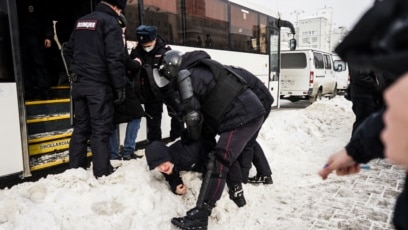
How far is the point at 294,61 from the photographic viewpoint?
40.7 feet

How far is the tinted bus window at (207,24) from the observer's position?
5.96 m

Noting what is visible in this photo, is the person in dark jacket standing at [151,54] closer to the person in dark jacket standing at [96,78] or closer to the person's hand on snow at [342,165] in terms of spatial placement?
the person in dark jacket standing at [96,78]

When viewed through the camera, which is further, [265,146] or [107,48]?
[265,146]

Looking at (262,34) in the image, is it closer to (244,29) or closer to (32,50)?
(244,29)

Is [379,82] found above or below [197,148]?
above

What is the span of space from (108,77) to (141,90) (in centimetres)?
48

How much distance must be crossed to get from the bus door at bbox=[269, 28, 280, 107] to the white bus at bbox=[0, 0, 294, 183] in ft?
0.19

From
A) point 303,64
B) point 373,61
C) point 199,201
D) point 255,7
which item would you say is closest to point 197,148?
point 199,201

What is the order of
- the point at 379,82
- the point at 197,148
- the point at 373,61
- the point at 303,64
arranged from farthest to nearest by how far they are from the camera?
the point at 303,64 → the point at 379,82 → the point at 197,148 → the point at 373,61

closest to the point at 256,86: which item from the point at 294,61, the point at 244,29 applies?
the point at 244,29

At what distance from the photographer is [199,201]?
282cm

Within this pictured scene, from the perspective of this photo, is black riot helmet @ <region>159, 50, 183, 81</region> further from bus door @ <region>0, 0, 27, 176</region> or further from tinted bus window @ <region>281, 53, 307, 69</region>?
tinted bus window @ <region>281, 53, 307, 69</region>

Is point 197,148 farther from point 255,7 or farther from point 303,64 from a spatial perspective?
point 303,64

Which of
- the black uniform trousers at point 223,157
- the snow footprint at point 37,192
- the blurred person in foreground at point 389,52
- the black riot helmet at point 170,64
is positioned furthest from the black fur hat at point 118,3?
the blurred person in foreground at point 389,52
